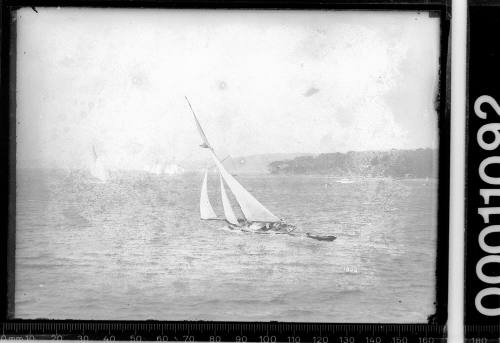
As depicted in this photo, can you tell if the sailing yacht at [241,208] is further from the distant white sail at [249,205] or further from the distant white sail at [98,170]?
the distant white sail at [98,170]

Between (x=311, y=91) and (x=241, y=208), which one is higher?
(x=311, y=91)

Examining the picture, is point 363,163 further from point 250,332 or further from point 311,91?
point 250,332

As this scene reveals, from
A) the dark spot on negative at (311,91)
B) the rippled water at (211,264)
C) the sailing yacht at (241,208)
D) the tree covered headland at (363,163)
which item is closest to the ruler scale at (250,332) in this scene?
the rippled water at (211,264)

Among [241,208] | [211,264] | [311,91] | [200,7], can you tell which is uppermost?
[200,7]

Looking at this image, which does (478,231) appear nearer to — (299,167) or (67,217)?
(299,167)

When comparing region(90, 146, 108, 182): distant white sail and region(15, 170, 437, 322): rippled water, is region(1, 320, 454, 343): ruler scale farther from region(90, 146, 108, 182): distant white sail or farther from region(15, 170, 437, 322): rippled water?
region(90, 146, 108, 182): distant white sail

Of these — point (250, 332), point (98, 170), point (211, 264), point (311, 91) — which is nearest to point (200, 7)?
point (311, 91)
